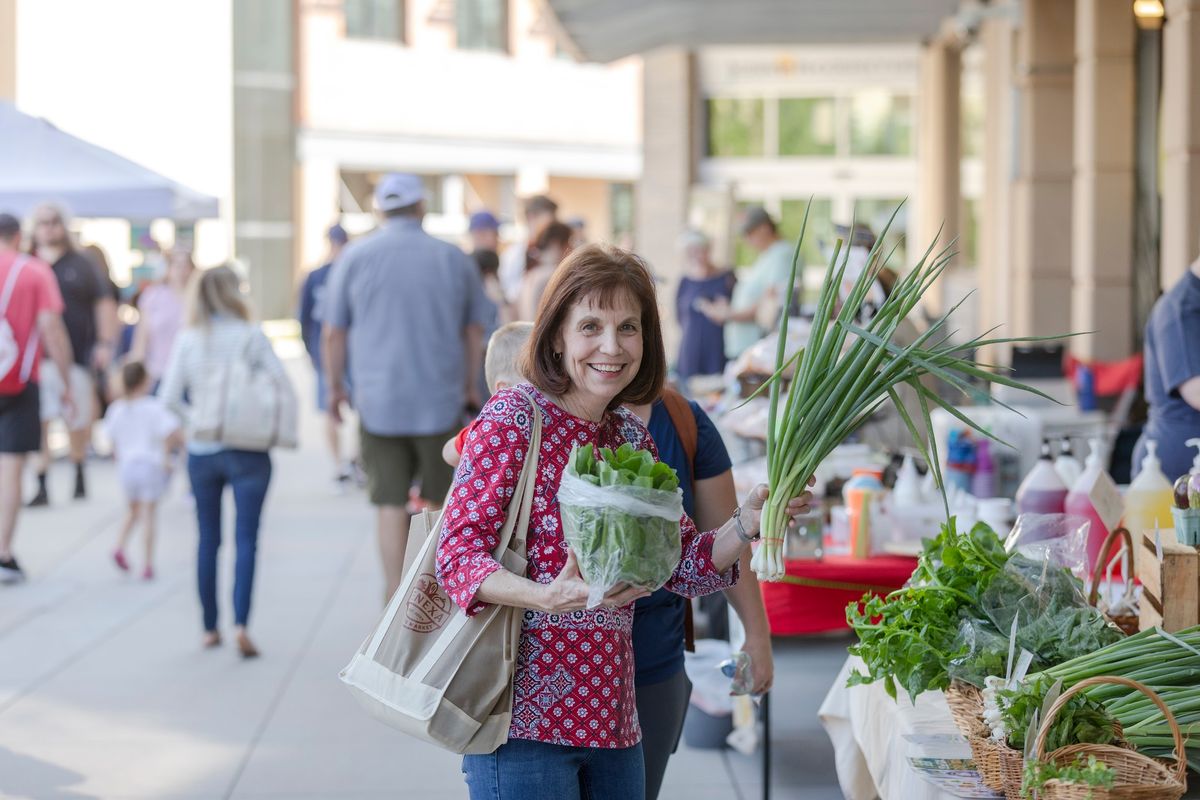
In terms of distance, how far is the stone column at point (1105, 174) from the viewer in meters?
9.72

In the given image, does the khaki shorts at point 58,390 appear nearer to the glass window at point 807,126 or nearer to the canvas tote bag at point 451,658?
the glass window at point 807,126

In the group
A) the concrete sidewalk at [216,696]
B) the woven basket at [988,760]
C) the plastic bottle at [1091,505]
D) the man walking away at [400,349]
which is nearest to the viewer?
the woven basket at [988,760]

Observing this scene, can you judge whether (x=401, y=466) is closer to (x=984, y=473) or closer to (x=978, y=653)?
(x=984, y=473)

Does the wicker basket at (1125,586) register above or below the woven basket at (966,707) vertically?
above

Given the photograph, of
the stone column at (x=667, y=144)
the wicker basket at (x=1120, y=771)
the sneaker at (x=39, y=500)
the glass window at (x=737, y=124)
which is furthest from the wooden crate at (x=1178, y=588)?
the glass window at (x=737, y=124)

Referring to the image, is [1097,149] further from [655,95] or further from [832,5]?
[655,95]

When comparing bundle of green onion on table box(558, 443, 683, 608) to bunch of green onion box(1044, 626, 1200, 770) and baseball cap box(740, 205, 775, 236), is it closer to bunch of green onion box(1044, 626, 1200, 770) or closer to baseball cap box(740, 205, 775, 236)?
bunch of green onion box(1044, 626, 1200, 770)

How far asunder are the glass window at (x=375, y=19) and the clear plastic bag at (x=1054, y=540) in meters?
31.2

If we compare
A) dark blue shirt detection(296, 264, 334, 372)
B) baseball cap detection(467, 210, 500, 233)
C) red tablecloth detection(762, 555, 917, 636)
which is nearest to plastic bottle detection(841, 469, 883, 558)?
red tablecloth detection(762, 555, 917, 636)

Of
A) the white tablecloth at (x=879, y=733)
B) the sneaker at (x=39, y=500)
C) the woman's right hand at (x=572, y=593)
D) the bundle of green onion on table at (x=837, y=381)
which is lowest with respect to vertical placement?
the sneaker at (x=39, y=500)

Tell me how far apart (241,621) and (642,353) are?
4640 mm

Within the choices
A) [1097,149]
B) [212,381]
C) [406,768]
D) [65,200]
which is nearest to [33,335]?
[65,200]

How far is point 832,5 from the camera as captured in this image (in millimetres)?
14586

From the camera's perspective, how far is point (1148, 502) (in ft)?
14.6
